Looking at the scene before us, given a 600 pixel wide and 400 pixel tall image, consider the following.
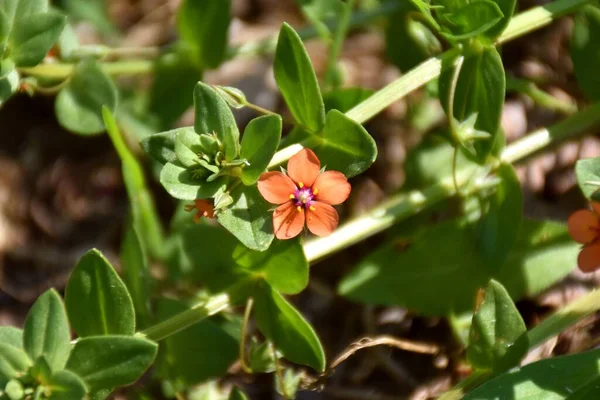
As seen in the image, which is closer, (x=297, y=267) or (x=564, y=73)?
(x=297, y=267)

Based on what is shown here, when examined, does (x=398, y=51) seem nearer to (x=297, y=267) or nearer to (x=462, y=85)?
(x=462, y=85)

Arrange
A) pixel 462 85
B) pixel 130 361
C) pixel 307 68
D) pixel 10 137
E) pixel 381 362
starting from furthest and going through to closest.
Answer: pixel 10 137
pixel 381 362
pixel 462 85
pixel 307 68
pixel 130 361

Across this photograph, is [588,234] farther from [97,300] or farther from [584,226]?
[97,300]

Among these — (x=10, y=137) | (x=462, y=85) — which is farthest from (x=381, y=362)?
(x=10, y=137)

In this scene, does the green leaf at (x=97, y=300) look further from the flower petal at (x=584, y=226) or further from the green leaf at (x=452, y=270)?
the flower petal at (x=584, y=226)

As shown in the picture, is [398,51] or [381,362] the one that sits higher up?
[398,51]

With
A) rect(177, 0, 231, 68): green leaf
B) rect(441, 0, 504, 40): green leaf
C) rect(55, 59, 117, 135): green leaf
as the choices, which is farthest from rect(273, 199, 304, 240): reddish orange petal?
rect(177, 0, 231, 68): green leaf
